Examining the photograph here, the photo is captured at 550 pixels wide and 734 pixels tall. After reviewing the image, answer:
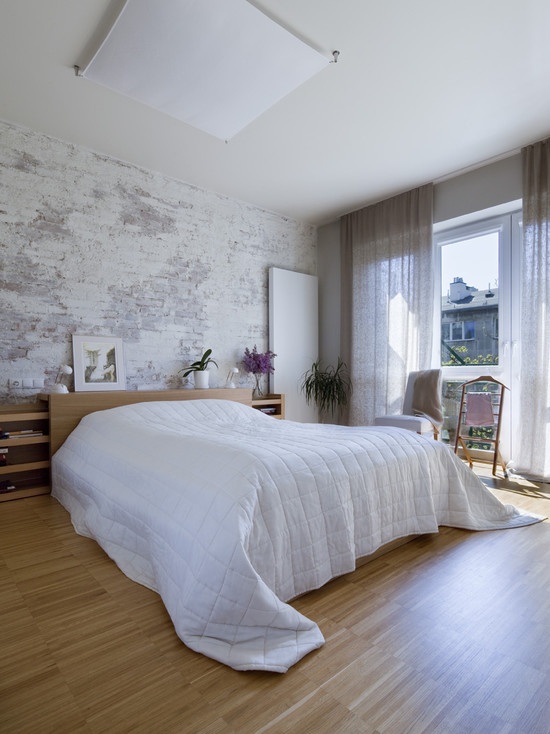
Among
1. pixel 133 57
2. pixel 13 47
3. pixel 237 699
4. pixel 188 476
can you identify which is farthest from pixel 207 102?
pixel 237 699

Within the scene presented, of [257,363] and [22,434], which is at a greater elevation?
[257,363]

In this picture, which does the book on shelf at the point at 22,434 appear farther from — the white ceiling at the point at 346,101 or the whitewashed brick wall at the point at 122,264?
the white ceiling at the point at 346,101

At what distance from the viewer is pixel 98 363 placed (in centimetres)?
342

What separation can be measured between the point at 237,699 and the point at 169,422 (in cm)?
177

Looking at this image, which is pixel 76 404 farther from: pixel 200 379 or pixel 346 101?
pixel 346 101

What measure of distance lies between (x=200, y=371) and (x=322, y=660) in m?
2.85

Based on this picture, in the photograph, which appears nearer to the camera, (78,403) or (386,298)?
(78,403)

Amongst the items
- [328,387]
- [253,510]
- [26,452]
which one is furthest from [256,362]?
[253,510]

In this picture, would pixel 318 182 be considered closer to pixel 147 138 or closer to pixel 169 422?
pixel 147 138

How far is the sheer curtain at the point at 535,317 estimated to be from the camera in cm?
329

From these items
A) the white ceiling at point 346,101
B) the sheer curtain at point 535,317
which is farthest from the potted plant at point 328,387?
the white ceiling at point 346,101

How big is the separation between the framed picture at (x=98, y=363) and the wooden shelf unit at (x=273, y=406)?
53.3 inches

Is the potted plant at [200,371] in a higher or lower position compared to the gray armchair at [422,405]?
higher

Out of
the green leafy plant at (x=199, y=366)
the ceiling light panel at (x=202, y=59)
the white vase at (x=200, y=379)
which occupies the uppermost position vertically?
the ceiling light panel at (x=202, y=59)
